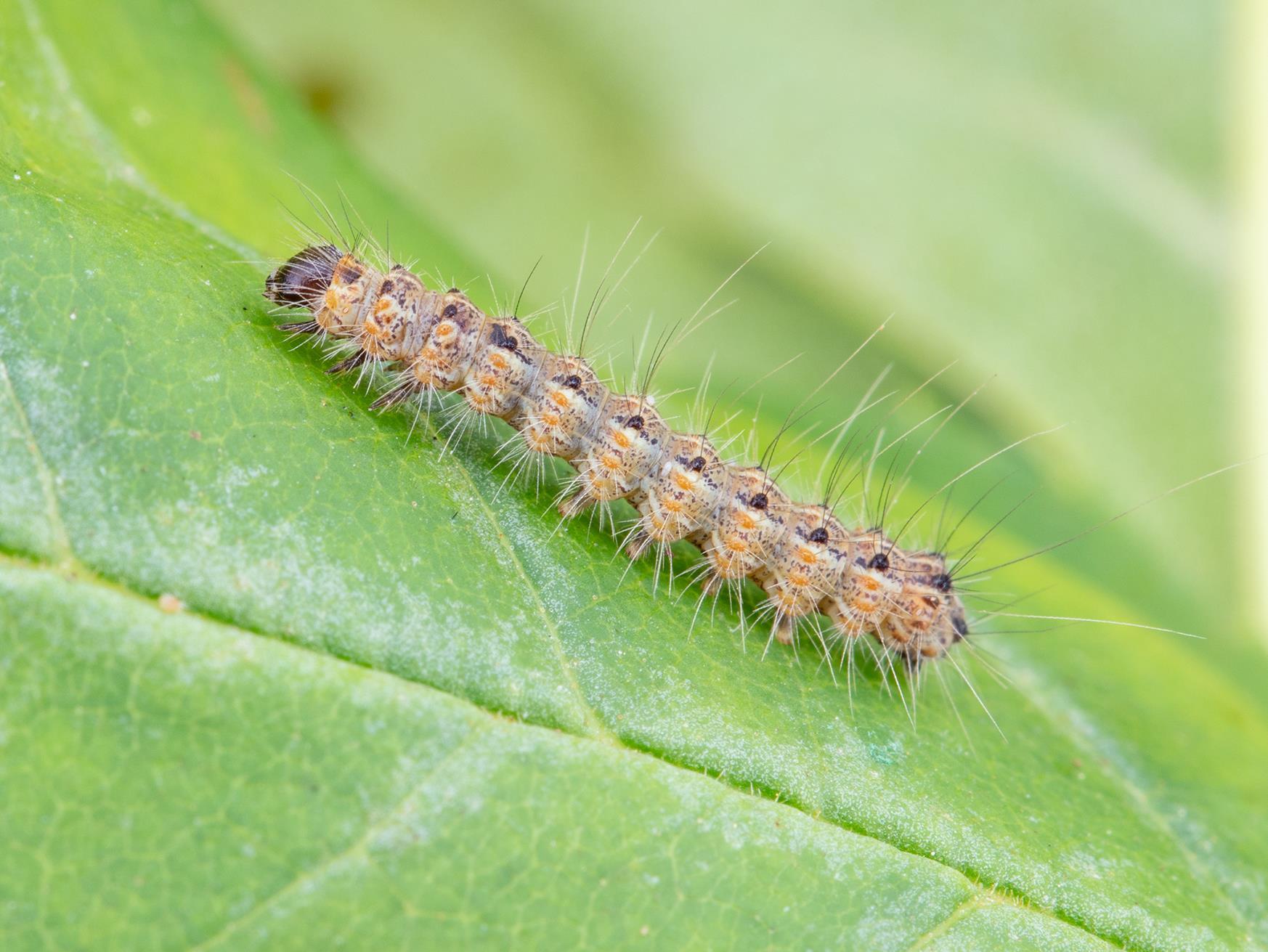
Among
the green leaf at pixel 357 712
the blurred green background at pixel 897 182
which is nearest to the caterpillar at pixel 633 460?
the green leaf at pixel 357 712

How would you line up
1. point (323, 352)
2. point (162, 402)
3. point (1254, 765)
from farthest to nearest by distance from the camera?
1. point (1254, 765)
2. point (323, 352)
3. point (162, 402)

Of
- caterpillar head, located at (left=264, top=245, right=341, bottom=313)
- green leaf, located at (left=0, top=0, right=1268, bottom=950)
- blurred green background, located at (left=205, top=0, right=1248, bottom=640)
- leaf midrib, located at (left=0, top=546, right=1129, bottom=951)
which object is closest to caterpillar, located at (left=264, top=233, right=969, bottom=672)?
caterpillar head, located at (left=264, top=245, right=341, bottom=313)

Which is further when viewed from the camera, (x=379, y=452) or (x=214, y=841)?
(x=379, y=452)

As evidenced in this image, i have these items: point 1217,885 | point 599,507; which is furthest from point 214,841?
point 1217,885

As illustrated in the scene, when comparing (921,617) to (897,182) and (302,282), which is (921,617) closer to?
(302,282)

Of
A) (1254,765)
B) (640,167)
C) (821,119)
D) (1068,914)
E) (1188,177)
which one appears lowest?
(1068,914)

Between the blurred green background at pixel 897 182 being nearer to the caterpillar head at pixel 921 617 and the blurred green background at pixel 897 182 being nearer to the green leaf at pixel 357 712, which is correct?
the caterpillar head at pixel 921 617

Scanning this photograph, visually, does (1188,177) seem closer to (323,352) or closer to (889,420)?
(889,420)

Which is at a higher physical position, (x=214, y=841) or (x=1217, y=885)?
(x=1217, y=885)
